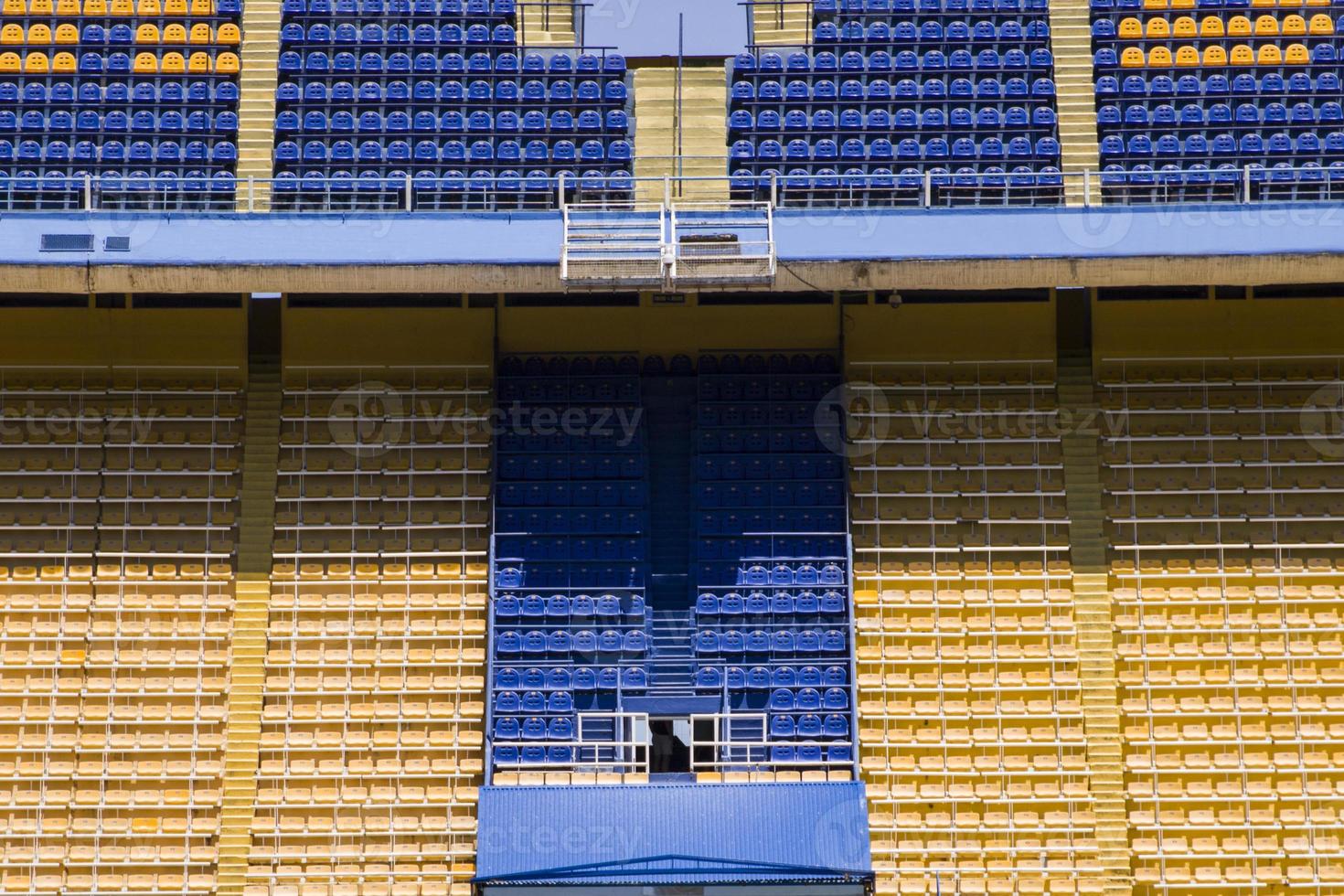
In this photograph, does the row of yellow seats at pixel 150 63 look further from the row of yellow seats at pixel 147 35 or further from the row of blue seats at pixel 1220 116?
the row of blue seats at pixel 1220 116

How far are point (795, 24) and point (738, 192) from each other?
296 centimetres

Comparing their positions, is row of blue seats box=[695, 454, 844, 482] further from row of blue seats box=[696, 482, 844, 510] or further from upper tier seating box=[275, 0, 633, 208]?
upper tier seating box=[275, 0, 633, 208]

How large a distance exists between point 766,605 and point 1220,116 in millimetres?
9426

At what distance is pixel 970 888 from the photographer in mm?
21109

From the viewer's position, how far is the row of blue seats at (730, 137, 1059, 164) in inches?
961

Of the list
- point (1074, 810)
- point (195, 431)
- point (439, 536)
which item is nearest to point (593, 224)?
point (439, 536)

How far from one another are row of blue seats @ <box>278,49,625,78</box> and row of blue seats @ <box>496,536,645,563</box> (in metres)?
6.76

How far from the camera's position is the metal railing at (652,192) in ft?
77.3

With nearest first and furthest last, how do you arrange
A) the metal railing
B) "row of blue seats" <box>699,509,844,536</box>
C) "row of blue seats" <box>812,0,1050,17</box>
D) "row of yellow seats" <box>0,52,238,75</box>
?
"row of blue seats" <box>699,509,844,536</box> → the metal railing → "row of yellow seats" <box>0,52,238,75</box> → "row of blue seats" <box>812,0,1050,17</box>

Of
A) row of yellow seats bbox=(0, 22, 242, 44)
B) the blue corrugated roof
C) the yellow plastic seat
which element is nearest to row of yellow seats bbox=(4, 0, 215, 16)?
row of yellow seats bbox=(0, 22, 242, 44)

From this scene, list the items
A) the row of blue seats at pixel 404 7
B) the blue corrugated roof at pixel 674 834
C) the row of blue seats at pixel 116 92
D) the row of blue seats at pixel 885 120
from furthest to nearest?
the row of blue seats at pixel 404 7 < the row of blue seats at pixel 116 92 < the row of blue seats at pixel 885 120 < the blue corrugated roof at pixel 674 834

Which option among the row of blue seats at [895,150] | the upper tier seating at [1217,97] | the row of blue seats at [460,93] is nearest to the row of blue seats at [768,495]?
the row of blue seats at [895,150]

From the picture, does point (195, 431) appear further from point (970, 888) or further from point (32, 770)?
point (970, 888)

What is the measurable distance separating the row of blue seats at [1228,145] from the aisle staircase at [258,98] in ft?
37.9
